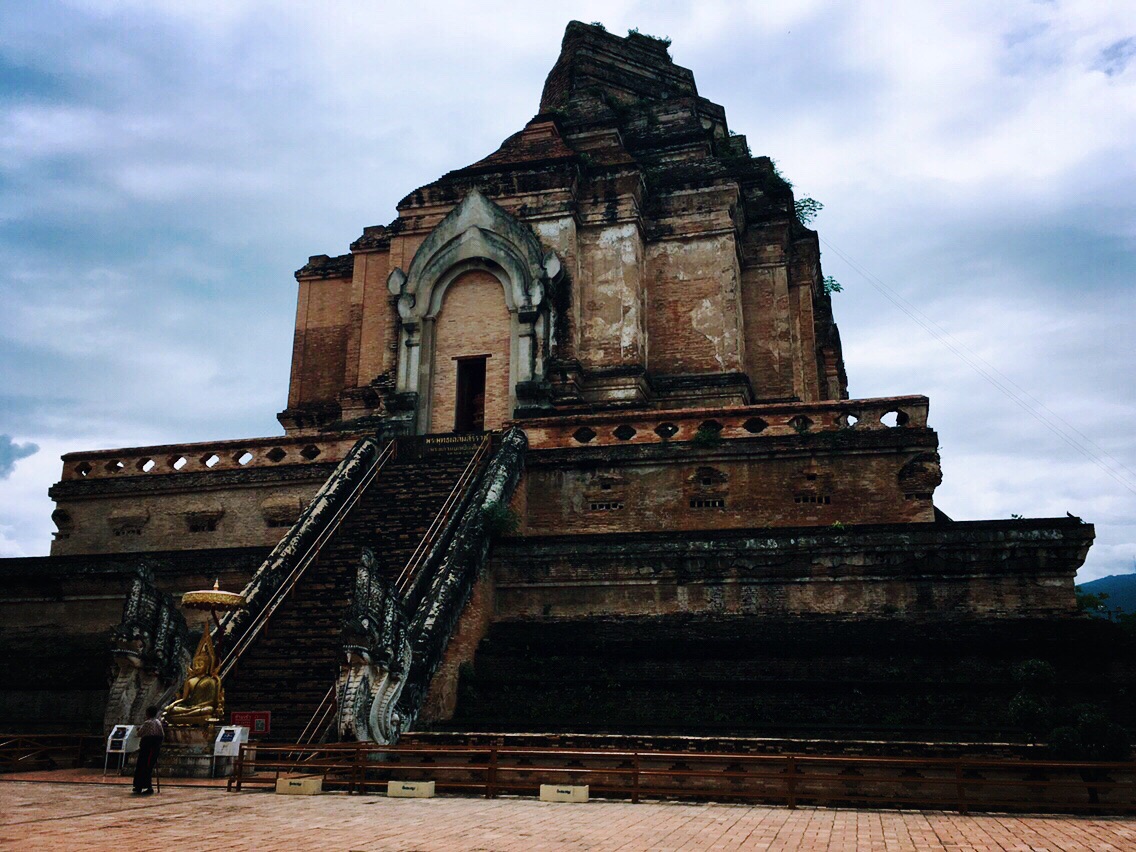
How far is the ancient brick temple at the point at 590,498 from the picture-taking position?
13555 millimetres

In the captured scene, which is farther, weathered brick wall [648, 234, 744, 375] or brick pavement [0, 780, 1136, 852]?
weathered brick wall [648, 234, 744, 375]

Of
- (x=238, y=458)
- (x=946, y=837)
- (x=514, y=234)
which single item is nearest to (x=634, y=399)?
(x=514, y=234)

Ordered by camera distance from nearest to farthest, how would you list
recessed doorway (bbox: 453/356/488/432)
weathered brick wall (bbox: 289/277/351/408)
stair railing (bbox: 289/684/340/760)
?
stair railing (bbox: 289/684/340/760)
recessed doorway (bbox: 453/356/488/432)
weathered brick wall (bbox: 289/277/351/408)

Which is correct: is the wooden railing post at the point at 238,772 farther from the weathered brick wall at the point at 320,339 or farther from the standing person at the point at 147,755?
the weathered brick wall at the point at 320,339

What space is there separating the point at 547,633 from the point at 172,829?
289 inches

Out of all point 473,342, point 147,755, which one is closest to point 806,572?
point 147,755

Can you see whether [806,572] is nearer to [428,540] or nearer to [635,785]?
[635,785]

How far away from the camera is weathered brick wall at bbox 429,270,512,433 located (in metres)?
22.6

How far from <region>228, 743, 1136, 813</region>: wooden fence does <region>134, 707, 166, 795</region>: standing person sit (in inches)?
33.1

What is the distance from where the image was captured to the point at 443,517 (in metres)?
17.2

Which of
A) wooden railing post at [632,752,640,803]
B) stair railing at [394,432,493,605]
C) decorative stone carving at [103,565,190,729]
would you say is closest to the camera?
wooden railing post at [632,752,640,803]

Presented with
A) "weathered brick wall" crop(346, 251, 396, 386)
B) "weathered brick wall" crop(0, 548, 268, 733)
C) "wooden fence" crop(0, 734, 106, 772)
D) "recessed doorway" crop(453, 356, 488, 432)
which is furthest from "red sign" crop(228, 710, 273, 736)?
"weathered brick wall" crop(346, 251, 396, 386)

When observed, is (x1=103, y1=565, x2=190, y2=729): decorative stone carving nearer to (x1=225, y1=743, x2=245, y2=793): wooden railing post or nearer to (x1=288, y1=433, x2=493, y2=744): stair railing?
(x1=288, y1=433, x2=493, y2=744): stair railing

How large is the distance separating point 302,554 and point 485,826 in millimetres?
8655
